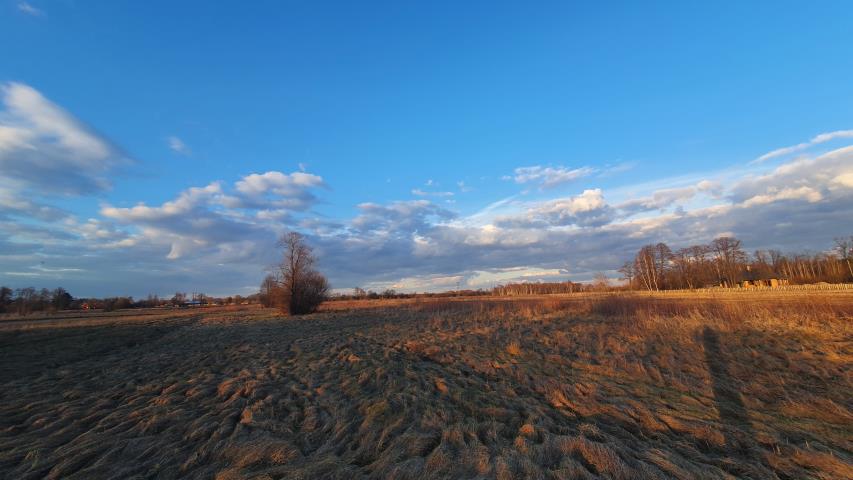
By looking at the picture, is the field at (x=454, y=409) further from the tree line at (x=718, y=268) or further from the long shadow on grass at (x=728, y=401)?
the tree line at (x=718, y=268)

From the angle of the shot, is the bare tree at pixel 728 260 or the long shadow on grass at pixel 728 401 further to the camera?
the bare tree at pixel 728 260

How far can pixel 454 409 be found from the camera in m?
7.78

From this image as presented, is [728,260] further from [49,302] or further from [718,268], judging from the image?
[49,302]

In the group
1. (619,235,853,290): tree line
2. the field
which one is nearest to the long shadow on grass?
the field

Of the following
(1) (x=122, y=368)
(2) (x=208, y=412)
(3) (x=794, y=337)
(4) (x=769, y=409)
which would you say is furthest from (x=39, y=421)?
(3) (x=794, y=337)

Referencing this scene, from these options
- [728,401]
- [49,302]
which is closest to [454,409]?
[728,401]

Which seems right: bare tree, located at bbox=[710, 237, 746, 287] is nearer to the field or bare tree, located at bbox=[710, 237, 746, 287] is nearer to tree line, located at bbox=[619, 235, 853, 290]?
tree line, located at bbox=[619, 235, 853, 290]

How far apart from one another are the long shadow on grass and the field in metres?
0.05

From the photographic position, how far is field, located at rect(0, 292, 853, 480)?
17.2 ft

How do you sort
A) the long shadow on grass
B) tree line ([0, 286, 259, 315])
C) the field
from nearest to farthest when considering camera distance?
the field
the long shadow on grass
tree line ([0, 286, 259, 315])

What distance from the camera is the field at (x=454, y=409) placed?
5.24 metres

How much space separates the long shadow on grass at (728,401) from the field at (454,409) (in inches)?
2.0

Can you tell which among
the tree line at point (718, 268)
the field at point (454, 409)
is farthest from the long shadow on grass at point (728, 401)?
the tree line at point (718, 268)

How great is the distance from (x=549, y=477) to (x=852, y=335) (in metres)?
→ 17.2
